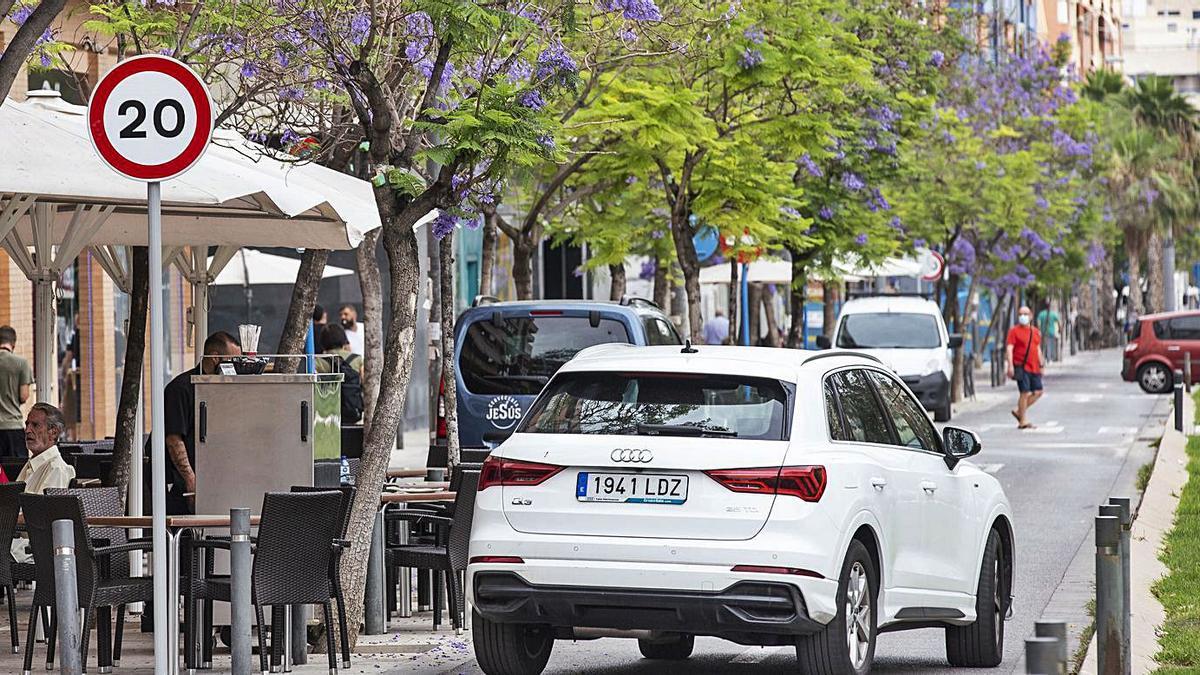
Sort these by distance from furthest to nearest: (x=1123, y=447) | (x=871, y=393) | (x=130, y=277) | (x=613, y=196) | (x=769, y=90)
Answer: (x=1123, y=447) → (x=613, y=196) → (x=769, y=90) → (x=130, y=277) → (x=871, y=393)

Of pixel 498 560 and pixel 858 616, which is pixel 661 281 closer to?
pixel 858 616

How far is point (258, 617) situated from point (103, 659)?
2.84 ft

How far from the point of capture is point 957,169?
43125 mm

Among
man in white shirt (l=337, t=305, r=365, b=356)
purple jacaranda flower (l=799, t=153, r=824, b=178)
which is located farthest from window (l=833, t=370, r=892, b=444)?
man in white shirt (l=337, t=305, r=365, b=356)

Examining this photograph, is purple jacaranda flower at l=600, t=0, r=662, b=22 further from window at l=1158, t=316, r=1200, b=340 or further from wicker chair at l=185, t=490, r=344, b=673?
window at l=1158, t=316, r=1200, b=340

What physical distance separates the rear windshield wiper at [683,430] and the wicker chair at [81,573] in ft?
8.70

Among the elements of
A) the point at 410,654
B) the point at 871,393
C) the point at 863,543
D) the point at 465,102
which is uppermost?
the point at 465,102

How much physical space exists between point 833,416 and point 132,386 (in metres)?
5.91

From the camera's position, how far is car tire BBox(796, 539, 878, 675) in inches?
334

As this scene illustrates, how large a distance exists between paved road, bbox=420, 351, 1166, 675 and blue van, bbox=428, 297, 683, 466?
12.2 ft

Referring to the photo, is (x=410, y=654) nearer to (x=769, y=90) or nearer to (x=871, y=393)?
(x=871, y=393)

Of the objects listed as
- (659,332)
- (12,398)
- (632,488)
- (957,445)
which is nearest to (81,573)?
(632,488)

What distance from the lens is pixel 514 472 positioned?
8.74 metres

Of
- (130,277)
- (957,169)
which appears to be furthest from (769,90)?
(957,169)
